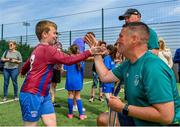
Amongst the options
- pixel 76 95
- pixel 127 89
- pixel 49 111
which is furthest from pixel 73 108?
pixel 127 89

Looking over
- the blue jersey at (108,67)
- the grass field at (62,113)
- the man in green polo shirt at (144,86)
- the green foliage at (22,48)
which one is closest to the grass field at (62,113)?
the grass field at (62,113)

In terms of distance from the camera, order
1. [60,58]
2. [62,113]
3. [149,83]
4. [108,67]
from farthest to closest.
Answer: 1. [108,67]
2. [62,113]
3. [60,58]
4. [149,83]

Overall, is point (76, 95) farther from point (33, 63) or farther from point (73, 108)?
point (33, 63)

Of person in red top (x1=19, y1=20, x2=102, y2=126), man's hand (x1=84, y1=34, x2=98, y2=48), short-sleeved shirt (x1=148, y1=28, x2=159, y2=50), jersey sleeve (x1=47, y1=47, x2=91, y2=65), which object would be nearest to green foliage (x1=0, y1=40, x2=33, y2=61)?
person in red top (x1=19, y1=20, x2=102, y2=126)

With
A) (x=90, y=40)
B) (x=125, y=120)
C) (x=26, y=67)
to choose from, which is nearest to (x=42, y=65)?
(x=26, y=67)

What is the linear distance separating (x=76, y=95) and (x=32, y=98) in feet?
13.2

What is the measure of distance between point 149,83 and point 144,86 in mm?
77

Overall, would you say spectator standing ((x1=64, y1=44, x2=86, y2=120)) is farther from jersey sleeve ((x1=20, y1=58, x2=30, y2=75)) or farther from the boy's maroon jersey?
the boy's maroon jersey

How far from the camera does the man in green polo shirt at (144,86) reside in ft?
9.93

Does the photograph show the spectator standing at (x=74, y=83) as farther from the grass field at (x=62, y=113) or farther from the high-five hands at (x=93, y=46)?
the high-five hands at (x=93, y=46)

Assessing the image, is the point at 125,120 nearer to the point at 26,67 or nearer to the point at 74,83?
the point at 26,67

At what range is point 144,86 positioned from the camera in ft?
10.3

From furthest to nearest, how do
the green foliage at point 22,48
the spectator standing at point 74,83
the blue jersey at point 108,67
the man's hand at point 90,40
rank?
the green foliage at point 22,48
the blue jersey at point 108,67
the spectator standing at point 74,83
the man's hand at point 90,40

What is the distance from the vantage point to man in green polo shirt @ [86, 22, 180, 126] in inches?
119
